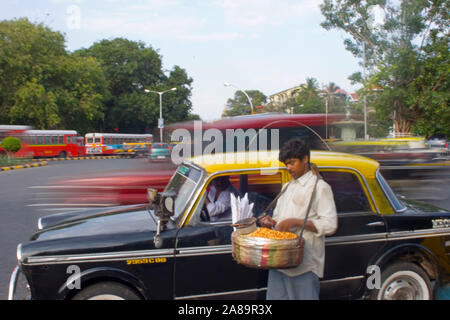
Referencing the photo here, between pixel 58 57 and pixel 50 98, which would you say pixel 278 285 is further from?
pixel 58 57

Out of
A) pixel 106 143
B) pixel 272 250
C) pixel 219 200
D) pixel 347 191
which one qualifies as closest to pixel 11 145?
pixel 106 143

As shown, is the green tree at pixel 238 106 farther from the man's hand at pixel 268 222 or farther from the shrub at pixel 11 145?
the man's hand at pixel 268 222

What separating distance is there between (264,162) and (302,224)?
101 cm

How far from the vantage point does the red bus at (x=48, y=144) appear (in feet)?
104

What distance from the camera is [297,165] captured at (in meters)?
2.90

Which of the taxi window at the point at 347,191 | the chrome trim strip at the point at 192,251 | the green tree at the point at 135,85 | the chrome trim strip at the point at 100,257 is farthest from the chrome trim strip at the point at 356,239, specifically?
the green tree at the point at 135,85

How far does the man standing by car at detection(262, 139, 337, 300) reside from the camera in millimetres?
2805

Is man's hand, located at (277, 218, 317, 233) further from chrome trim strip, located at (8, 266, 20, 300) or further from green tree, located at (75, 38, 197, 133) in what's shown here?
green tree, located at (75, 38, 197, 133)

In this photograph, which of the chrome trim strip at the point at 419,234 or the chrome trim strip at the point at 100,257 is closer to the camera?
the chrome trim strip at the point at 100,257

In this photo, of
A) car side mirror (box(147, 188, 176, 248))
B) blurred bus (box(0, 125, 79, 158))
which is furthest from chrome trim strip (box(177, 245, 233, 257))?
blurred bus (box(0, 125, 79, 158))

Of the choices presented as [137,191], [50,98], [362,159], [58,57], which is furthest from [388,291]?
[58,57]

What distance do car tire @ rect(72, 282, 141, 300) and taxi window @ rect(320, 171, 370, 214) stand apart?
1.86m

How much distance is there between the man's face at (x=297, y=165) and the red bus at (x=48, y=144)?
3142cm

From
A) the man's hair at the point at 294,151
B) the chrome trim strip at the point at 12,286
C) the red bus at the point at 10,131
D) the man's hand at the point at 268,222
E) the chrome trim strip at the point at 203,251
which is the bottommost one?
the chrome trim strip at the point at 12,286
